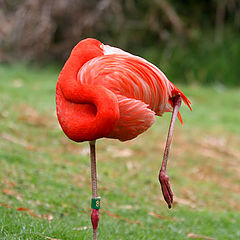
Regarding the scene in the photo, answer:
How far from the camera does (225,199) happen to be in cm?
673

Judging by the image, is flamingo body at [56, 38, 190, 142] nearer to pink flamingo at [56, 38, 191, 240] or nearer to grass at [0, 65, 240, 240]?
pink flamingo at [56, 38, 191, 240]

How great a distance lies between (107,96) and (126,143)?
5389mm

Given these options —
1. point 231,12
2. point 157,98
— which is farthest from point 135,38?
point 157,98

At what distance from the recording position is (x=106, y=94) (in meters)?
3.02

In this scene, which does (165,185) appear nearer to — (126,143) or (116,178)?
(116,178)

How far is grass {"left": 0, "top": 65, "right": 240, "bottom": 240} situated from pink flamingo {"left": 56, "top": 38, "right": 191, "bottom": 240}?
3.44ft

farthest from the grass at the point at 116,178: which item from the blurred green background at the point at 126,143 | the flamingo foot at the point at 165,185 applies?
the flamingo foot at the point at 165,185

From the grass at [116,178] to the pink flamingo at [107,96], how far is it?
3.44 ft

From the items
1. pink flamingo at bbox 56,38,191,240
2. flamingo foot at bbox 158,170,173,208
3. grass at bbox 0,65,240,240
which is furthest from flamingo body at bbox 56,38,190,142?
grass at bbox 0,65,240,240

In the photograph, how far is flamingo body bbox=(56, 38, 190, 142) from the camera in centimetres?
301

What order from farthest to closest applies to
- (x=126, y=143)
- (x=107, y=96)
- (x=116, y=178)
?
(x=126, y=143) < (x=116, y=178) < (x=107, y=96)

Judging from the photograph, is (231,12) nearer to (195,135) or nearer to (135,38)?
(135,38)

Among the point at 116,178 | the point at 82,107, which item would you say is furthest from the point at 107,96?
the point at 116,178

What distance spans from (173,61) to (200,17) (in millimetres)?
1697
